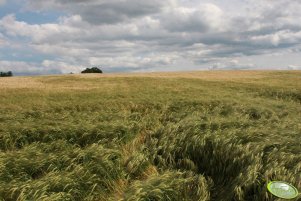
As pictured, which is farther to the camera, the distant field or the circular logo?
the distant field

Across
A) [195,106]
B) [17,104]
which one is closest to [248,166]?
[195,106]

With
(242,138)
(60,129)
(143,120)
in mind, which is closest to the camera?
(242,138)

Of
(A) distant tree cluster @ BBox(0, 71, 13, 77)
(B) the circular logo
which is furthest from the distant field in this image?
(A) distant tree cluster @ BBox(0, 71, 13, 77)

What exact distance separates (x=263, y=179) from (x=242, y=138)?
3.17 metres

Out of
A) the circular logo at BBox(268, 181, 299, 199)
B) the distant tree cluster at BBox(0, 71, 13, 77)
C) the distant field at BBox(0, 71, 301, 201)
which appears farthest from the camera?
the distant tree cluster at BBox(0, 71, 13, 77)

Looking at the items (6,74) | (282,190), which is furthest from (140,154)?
(6,74)

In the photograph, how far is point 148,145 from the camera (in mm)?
13750

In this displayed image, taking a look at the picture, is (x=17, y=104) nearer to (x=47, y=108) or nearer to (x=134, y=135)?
(x=47, y=108)

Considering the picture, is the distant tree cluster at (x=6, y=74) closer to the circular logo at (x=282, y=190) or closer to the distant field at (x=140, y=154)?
the distant field at (x=140, y=154)

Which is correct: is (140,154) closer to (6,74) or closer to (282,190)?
(282,190)

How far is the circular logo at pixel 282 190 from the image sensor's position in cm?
942

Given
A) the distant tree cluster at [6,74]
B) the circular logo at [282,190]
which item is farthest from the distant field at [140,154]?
the distant tree cluster at [6,74]

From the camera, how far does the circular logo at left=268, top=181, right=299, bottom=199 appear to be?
9422 mm

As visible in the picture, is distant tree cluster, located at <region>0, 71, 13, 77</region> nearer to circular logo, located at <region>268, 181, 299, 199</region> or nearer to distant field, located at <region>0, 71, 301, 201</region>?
distant field, located at <region>0, 71, 301, 201</region>
